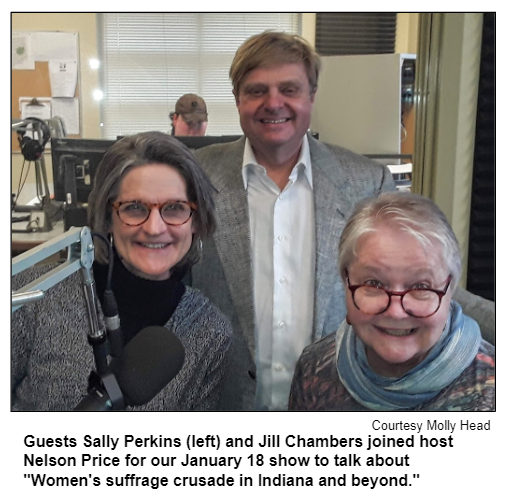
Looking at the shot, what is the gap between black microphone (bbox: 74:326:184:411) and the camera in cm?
73

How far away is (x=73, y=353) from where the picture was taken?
0.97 m

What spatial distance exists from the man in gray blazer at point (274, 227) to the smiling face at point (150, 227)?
0.06m

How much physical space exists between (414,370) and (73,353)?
1.85ft

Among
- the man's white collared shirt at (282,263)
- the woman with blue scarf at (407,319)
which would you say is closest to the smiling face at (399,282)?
the woman with blue scarf at (407,319)

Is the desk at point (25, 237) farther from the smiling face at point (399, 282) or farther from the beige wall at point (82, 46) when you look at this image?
the smiling face at point (399, 282)

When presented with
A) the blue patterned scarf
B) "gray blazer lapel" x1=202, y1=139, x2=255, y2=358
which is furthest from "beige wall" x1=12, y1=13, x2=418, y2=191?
the blue patterned scarf

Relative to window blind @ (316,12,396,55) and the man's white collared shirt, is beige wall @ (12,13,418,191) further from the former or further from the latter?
the man's white collared shirt

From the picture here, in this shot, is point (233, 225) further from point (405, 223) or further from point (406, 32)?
point (406, 32)

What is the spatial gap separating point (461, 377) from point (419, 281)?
0.17m

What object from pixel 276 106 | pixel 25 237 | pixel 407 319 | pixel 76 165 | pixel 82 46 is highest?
pixel 82 46

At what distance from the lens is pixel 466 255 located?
940 mm

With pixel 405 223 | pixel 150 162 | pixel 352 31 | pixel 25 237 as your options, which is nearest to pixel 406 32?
pixel 352 31

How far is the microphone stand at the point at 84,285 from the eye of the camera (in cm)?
71
